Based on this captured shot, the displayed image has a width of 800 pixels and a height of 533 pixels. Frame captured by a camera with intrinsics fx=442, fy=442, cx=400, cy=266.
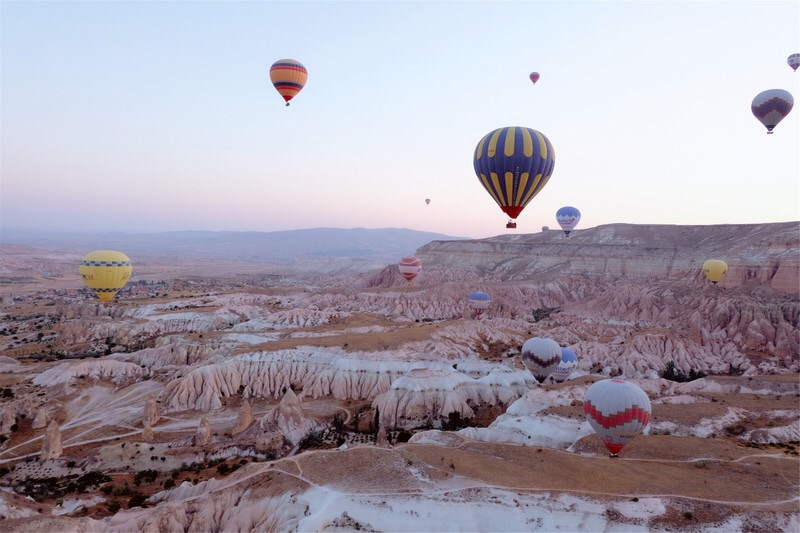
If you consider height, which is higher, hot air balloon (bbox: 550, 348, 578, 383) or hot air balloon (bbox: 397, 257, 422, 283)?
hot air balloon (bbox: 397, 257, 422, 283)

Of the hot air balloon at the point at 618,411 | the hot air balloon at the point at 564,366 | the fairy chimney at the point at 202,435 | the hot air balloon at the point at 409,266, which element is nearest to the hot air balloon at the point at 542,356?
the hot air balloon at the point at 564,366

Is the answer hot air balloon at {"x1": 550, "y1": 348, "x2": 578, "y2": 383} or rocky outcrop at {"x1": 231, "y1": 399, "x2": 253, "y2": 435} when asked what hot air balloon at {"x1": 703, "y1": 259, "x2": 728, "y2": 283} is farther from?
rocky outcrop at {"x1": 231, "y1": 399, "x2": 253, "y2": 435}

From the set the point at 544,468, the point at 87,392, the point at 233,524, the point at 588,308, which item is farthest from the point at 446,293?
the point at 233,524

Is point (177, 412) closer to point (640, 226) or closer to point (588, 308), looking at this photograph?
point (588, 308)

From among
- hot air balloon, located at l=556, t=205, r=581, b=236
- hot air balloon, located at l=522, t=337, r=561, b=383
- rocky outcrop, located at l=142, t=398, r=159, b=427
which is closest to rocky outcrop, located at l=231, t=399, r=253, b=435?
rocky outcrop, located at l=142, t=398, r=159, b=427

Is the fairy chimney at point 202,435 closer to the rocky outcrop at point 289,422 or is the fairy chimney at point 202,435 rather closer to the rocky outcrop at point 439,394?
the rocky outcrop at point 289,422

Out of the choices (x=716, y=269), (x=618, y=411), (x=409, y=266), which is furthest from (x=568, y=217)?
(x=618, y=411)
